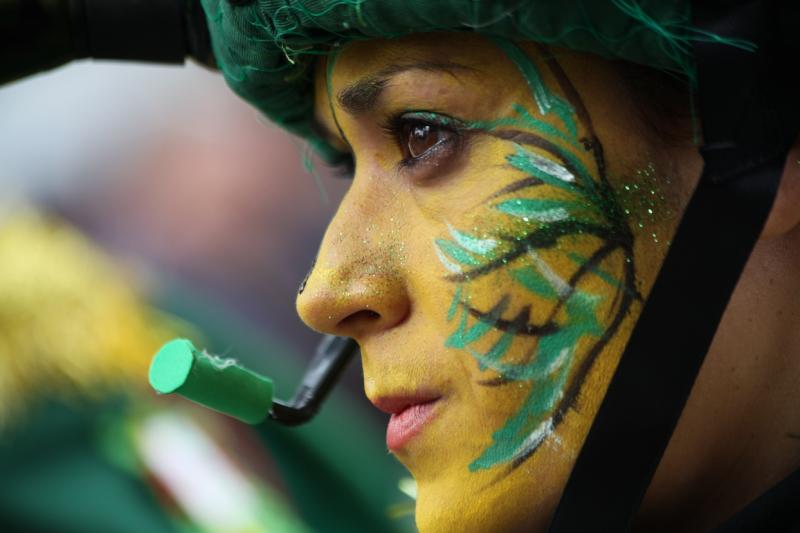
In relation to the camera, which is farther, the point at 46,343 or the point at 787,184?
the point at 46,343

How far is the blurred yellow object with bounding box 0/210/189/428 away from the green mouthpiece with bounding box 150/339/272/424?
1.00 m

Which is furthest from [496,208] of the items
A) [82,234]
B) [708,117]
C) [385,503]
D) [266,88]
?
[82,234]

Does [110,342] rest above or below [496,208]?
below

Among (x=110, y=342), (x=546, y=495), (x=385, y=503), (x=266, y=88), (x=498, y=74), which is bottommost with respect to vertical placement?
(x=385, y=503)

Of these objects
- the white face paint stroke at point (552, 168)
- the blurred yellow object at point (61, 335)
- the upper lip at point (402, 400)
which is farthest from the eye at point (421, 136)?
the blurred yellow object at point (61, 335)

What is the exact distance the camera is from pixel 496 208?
43.9 inches

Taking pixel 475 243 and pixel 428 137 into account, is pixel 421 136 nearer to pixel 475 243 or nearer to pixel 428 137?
pixel 428 137

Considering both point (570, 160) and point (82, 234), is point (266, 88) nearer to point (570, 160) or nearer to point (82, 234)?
point (570, 160)

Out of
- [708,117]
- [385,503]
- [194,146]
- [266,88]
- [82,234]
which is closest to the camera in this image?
[708,117]

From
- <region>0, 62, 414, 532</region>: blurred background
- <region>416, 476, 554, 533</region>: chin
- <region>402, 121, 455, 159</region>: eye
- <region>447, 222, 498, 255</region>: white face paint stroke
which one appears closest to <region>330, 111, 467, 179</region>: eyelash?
<region>402, 121, 455, 159</region>: eye

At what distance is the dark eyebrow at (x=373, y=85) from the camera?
1134 mm

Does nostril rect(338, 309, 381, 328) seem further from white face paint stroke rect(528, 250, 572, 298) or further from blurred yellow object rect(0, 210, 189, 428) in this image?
blurred yellow object rect(0, 210, 189, 428)

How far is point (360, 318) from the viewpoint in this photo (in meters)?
1.18

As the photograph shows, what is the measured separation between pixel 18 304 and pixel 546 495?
5.06 feet
